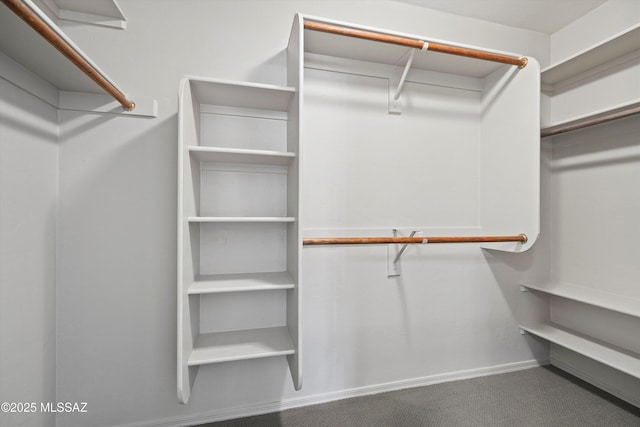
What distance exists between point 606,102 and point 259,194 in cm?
230

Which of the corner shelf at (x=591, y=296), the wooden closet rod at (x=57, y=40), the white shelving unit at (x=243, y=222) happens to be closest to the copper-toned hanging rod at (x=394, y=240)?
the white shelving unit at (x=243, y=222)

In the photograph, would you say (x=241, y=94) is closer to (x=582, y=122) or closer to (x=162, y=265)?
(x=162, y=265)

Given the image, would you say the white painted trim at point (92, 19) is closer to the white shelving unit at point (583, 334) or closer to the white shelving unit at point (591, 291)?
the white shelving unit at point (591, 291)

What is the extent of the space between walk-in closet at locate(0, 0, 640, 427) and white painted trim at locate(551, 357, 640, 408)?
1 cm

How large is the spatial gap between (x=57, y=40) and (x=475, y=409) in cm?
259

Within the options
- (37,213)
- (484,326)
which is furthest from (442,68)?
(37,213)

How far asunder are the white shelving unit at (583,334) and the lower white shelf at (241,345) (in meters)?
1.76

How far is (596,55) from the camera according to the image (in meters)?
1.75

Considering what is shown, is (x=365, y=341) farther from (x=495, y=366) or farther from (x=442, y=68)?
(x=442, y=68)

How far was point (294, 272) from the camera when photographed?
141 centimetres

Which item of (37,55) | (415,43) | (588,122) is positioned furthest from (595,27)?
(37,55)

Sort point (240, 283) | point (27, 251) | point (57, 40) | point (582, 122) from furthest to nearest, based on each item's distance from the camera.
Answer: point (582, 122) < point (240, 283) < point (27, 251) < point (57, 40)

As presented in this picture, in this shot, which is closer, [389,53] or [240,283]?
[240,283]

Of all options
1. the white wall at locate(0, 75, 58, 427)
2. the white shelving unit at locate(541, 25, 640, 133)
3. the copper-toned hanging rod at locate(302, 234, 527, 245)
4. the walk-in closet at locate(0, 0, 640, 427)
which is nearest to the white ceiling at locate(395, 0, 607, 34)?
the walk-in closet at locate(0, 0, 640, 427)
